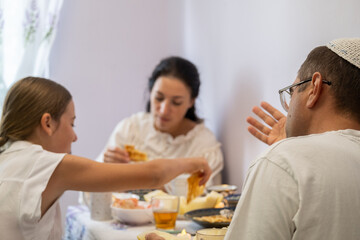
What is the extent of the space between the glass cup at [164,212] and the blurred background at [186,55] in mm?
662

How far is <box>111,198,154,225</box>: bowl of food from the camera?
164 centimetres

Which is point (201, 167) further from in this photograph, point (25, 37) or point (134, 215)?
point (25, 37)

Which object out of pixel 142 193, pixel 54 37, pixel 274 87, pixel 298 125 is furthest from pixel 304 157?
pixel 54 37

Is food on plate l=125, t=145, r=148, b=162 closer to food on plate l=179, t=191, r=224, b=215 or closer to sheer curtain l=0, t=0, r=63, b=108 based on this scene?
food on plate l=179, t=191, r=224, b=215

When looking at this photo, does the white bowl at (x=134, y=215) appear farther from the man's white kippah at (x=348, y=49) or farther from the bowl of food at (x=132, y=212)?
the man's white kippah at (x=348, y=49)

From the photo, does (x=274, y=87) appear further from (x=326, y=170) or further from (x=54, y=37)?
(x=54, y=37)

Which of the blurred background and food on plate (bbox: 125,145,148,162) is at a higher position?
the blurred background

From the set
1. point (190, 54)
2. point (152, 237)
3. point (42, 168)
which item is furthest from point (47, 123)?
point (190, 54)

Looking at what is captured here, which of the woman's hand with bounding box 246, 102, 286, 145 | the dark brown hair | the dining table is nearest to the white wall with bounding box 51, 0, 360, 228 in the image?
the dark brown hair

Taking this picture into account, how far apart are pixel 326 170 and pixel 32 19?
2381mm

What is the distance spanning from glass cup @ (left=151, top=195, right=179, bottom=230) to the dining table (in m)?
0.04

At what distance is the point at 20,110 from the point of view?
4.84 ft

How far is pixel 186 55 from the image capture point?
3.14m

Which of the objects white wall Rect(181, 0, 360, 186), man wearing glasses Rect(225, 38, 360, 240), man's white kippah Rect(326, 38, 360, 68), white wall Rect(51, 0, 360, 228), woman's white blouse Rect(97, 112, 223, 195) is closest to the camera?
man wearing glasses Rect(225, 38, 360, 240)
